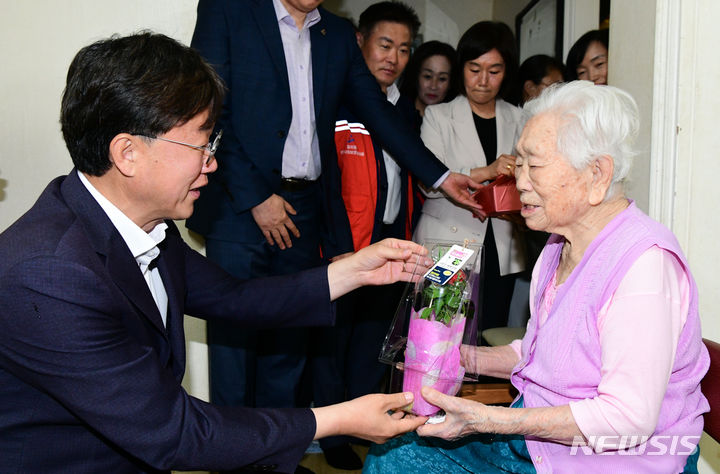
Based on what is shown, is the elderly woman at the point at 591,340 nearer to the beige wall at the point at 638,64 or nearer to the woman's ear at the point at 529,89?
the beige wall at the point at 638,64

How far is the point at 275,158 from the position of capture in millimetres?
2342

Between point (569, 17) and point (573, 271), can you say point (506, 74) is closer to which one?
point (569, 17)

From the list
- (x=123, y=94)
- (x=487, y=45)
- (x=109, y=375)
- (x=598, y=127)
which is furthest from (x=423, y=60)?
(x=109, y=375)

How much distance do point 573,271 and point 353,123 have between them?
1.56m

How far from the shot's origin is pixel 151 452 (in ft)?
3.96

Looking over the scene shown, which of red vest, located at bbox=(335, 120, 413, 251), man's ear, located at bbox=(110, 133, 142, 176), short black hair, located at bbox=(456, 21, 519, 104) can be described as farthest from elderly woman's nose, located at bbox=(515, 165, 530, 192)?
short black hair, located at bbox=(456, 21, 519, 104)

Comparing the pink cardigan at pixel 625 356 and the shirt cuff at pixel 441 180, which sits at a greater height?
the shirt cuff at pixel 441 180

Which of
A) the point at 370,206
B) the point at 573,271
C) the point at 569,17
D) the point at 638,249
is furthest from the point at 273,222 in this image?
the point at 569,17

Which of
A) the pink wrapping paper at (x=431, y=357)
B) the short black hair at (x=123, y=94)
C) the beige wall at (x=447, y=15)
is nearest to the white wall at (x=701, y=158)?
the pink wrapping paper at (x=431, y=357)

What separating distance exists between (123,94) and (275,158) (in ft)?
3.65

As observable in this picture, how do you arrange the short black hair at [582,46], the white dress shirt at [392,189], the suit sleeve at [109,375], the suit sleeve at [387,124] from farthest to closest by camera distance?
the short black hair at [582,46] < the white dress shirt at [392,189] < the suit sleeve at [387,124] < the suit sleeve at [109,375]

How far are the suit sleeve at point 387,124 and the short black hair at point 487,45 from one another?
1.90ft

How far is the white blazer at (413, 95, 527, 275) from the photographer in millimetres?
2903

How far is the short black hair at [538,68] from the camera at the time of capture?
352cm
